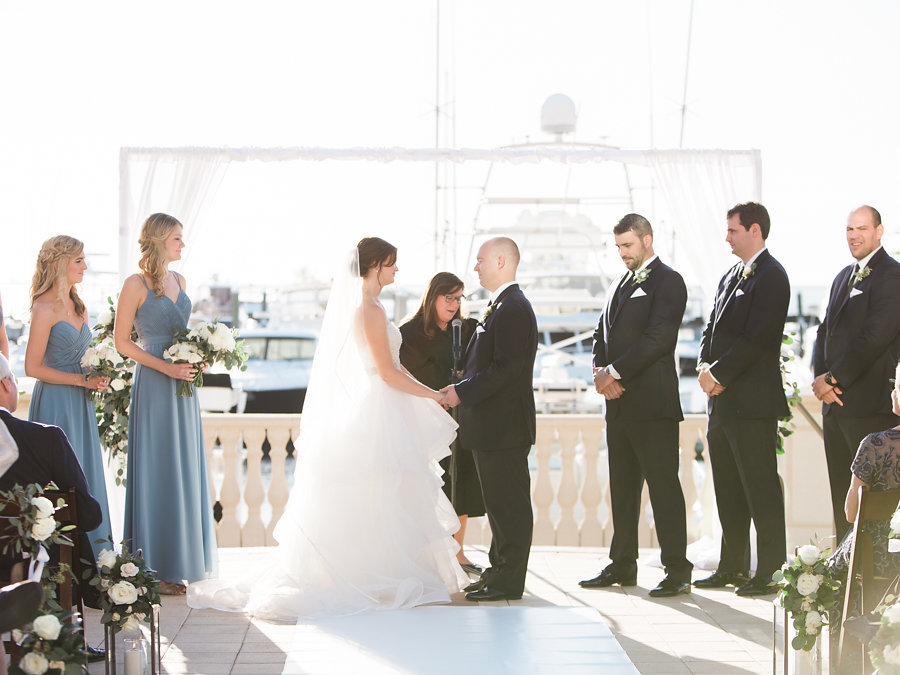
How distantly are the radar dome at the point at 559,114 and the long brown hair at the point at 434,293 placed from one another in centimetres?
669

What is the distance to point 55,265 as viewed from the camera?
468 centimetres

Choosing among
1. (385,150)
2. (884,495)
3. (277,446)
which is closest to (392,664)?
(884,495)

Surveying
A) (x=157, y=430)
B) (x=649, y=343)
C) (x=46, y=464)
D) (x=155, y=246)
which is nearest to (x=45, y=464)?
(x=46, y=464)

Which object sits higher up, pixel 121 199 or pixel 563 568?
pixel 121 199

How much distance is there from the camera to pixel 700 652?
393 cm

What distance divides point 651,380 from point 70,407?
292cm

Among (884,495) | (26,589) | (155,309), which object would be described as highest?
(155,309)

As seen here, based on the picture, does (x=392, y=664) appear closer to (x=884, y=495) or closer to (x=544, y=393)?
(x=884, y=495)

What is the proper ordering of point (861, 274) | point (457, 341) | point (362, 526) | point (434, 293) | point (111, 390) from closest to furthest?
point (362, 526), point (861, 274), point (111, 390), point (434, 293), point (457, 341)

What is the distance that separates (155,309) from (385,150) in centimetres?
183

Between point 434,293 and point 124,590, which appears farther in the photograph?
point 434,293

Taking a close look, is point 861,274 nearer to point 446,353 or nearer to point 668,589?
point 668,589

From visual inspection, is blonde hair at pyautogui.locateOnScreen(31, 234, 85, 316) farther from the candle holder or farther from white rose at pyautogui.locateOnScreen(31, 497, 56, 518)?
white rose at pyautogui.locateOnScreen(31, 497, 56, 518)

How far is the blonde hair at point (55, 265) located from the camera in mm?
4664
